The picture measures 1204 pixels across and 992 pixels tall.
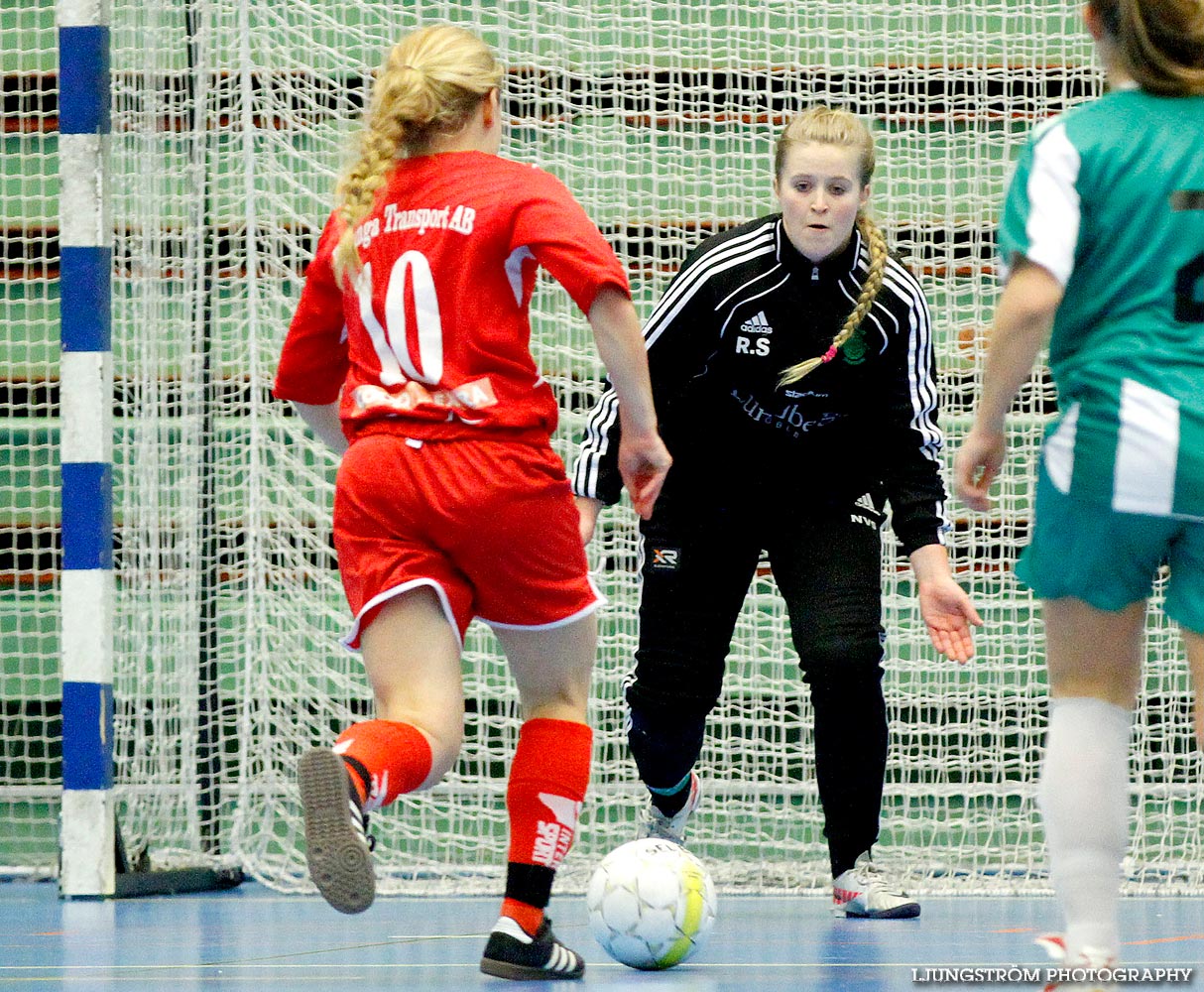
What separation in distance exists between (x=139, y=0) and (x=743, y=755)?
2.67 meters

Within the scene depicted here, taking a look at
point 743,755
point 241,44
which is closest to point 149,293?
point 241,44

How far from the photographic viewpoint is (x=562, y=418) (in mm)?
4887

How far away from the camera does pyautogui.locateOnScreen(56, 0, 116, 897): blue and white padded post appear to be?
158 inches

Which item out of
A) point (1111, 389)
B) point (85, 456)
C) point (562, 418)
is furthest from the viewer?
point (562, 418)

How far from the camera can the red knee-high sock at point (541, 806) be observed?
8.60ft

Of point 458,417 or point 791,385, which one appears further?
point 791,385

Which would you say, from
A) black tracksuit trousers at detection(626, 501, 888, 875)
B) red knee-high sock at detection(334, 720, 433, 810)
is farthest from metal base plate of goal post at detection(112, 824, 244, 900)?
red knee-high sock at detection(334, 720, 433, 810)

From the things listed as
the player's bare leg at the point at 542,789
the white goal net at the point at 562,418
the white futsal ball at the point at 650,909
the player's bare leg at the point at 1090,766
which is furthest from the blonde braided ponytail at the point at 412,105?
the white goal net at the point at 562,418

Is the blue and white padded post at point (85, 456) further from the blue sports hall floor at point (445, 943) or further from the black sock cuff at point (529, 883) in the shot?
the black sock cuff at point (529, 883)

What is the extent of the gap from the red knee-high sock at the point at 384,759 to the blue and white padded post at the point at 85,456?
6.01 feet

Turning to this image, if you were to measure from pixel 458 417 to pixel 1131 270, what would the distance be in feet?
3.32

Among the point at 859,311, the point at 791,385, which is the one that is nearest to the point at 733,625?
the point at 791,385

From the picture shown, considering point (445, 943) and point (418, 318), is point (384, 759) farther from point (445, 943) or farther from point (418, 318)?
point (445, 943)

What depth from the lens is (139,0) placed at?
4.42m
